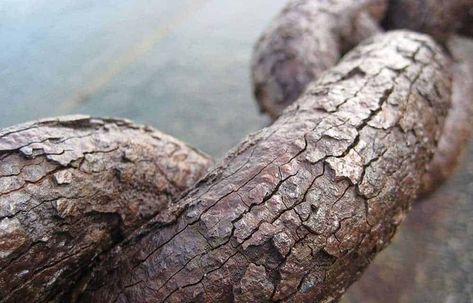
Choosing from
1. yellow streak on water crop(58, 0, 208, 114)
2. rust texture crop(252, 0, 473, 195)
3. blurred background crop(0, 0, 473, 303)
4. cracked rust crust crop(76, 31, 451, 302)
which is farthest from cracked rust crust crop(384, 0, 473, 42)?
yellow streak on water crop(58, 0, 208, 114)

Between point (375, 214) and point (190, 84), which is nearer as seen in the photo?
point (375, 214)

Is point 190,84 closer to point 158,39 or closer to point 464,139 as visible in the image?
point 158,39

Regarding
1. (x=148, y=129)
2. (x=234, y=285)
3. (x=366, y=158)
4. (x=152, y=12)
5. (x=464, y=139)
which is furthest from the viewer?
(x=152, y=12)

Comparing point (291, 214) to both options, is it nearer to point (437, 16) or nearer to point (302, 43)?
point (302, 43)

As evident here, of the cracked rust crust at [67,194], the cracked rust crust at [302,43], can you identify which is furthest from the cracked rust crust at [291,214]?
the cracked rust crust at [302,43]

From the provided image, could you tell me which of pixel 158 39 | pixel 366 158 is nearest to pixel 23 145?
pixel 366 158

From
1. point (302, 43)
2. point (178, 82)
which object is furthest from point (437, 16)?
point (178, 82)
